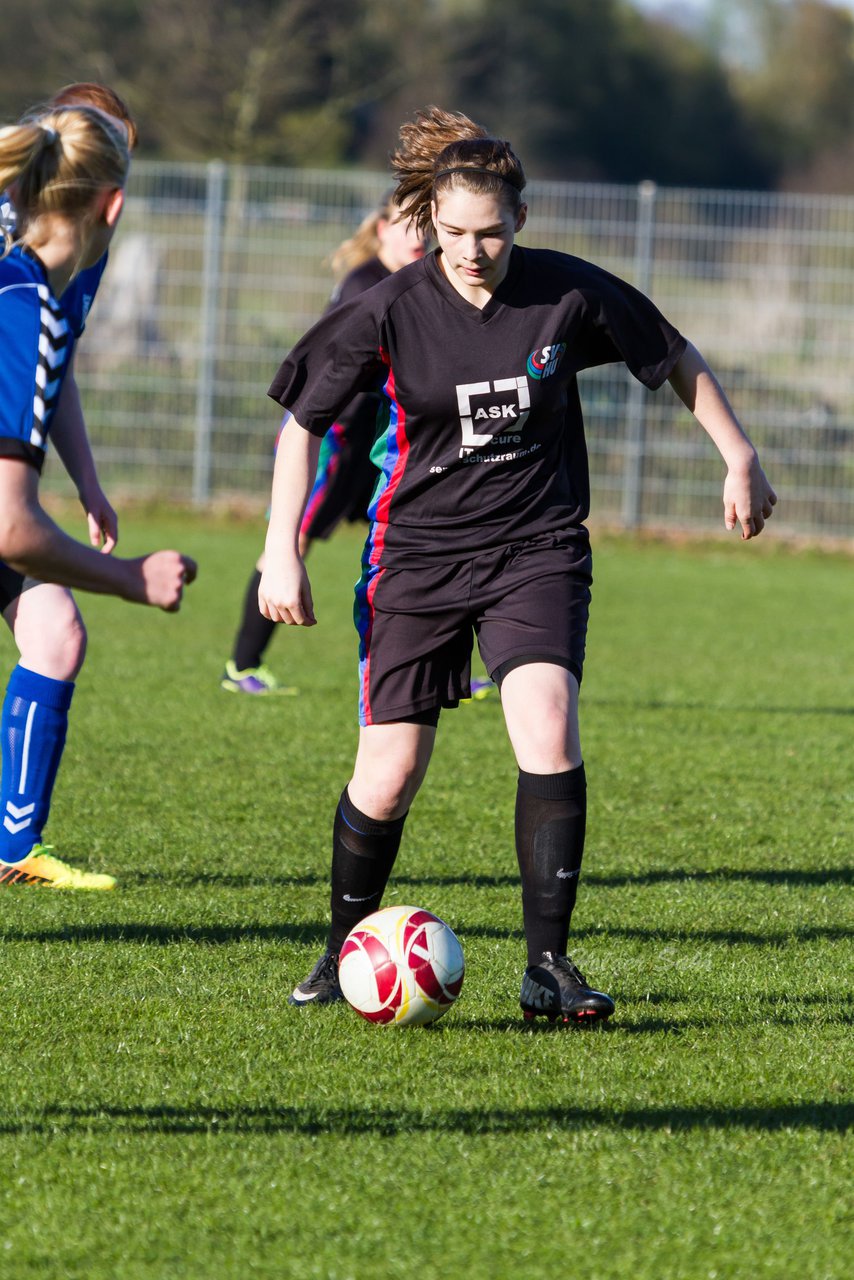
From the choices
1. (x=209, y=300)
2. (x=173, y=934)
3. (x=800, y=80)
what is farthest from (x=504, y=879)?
(x=800, y=80)

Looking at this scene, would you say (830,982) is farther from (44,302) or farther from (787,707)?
(787,707)

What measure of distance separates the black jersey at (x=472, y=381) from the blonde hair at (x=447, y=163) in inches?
7.0

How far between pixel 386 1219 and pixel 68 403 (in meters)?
2.58

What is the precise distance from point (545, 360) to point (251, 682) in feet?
15.4

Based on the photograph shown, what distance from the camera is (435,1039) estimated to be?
11.9 feet


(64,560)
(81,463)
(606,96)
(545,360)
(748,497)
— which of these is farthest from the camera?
(606,96)

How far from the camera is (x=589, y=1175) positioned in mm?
2900

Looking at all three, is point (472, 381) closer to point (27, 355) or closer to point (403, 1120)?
point (27, 355)

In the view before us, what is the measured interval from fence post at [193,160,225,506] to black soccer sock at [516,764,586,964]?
12557mm

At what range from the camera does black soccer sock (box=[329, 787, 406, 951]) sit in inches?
153

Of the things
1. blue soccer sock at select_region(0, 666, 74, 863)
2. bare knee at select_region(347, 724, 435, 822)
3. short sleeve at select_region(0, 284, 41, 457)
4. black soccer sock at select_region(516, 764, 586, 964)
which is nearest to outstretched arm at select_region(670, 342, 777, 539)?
black soccer sock at select_region(516, 764, 586, 964)

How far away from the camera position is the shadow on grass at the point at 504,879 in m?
4.90

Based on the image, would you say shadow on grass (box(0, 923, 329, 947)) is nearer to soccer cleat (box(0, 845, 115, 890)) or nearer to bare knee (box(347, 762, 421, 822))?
soccer cleat (box(0, 845, 115, 890))

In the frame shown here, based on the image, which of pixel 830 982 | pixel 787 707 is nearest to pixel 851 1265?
pixel 830 982
